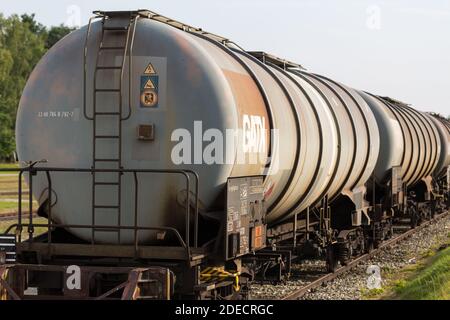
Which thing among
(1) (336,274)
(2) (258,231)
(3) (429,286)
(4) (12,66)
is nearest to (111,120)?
(2) (258,231)

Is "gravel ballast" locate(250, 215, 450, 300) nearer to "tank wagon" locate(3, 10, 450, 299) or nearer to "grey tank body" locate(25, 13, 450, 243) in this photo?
"grey tank body" locate(25, 13, 450, 243)

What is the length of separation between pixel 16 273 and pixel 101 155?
5.56 feet

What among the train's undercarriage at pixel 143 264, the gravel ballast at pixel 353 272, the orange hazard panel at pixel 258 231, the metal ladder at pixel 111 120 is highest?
the metal ladder at pixel 111 120

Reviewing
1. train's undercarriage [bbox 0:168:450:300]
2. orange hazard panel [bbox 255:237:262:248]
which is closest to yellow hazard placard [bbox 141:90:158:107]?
train's undercarriage [bbox 0:168:450:300]

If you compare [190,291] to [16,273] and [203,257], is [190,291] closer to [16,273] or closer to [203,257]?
[203,257]

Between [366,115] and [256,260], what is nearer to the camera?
[256,260]

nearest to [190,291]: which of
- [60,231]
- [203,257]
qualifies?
[203,257]

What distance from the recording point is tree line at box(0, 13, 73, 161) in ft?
227

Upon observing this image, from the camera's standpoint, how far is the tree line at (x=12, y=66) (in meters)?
69.2

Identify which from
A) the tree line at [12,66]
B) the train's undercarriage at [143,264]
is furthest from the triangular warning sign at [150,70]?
the tree line at [12,66]

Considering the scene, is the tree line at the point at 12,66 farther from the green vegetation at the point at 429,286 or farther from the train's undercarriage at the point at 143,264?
the train's undercarriage at the point at 143,264

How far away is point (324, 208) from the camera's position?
1322cm
